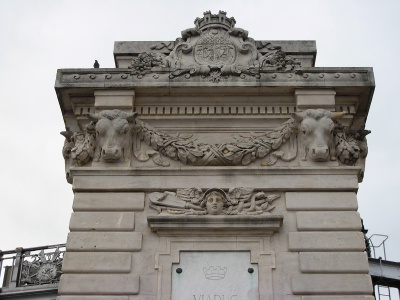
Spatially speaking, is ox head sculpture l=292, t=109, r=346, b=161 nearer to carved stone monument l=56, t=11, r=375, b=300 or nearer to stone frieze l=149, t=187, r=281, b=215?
carved stone monument l=56, t=11, r=375, b=300

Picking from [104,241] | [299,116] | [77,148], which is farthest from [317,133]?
[77,148]

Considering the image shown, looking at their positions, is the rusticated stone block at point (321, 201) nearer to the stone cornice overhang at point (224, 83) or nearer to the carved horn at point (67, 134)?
the stone cornice overhang at point (224, 83)

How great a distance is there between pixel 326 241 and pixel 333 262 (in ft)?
1.45

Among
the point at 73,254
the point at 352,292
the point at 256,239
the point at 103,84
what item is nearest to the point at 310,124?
the point at 256,239

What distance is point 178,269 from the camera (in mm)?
12047

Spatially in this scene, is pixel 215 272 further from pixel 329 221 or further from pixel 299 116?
pixel 299 116

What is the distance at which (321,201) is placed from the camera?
41.7 ft

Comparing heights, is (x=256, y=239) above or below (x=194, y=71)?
below

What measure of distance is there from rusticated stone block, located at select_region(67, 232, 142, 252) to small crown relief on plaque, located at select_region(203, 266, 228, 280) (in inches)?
53.9

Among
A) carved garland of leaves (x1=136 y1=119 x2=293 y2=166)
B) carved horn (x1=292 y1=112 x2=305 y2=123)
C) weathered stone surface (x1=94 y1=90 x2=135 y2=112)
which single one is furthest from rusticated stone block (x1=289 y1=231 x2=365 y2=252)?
weathered stone surface (x1=94 y1=90 x2=135 y2=112)

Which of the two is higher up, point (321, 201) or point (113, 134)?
point (113, 134)

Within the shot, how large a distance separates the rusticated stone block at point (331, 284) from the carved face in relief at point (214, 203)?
1.96m

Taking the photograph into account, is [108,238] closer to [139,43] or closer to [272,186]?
[272,186]

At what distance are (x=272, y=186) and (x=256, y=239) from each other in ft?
3.93
